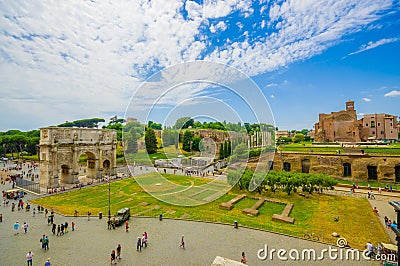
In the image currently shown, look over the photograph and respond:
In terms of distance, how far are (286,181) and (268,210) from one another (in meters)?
5.78

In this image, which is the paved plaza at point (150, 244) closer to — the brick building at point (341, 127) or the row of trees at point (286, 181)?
the row of trees at point (286, 181)

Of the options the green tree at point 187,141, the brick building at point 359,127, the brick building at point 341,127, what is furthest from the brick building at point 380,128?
the green tree at point 187,141

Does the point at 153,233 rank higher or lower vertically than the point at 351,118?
lower

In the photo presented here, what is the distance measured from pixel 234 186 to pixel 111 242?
17.5 meters

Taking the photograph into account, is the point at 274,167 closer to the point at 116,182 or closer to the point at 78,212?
the point at 116,182

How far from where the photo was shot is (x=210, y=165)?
47.2 m

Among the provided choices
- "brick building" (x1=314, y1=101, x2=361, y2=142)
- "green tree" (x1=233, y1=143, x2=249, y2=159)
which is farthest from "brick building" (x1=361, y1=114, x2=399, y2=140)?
"green tree" (x1=233, y1=143, x2=249, y2=159)

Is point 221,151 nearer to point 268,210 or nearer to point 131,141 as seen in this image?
point 268,210

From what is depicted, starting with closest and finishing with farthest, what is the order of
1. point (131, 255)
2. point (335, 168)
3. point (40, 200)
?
1. point (131, 255)
2. point (40, 200)
3. point (335, 168)

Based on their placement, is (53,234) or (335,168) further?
(335,168)

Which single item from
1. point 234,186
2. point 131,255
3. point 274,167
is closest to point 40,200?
point 131,255

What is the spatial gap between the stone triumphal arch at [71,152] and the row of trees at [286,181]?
20.4m

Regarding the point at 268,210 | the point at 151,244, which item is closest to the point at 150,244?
the point at 151,244

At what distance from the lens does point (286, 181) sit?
2541 cm
